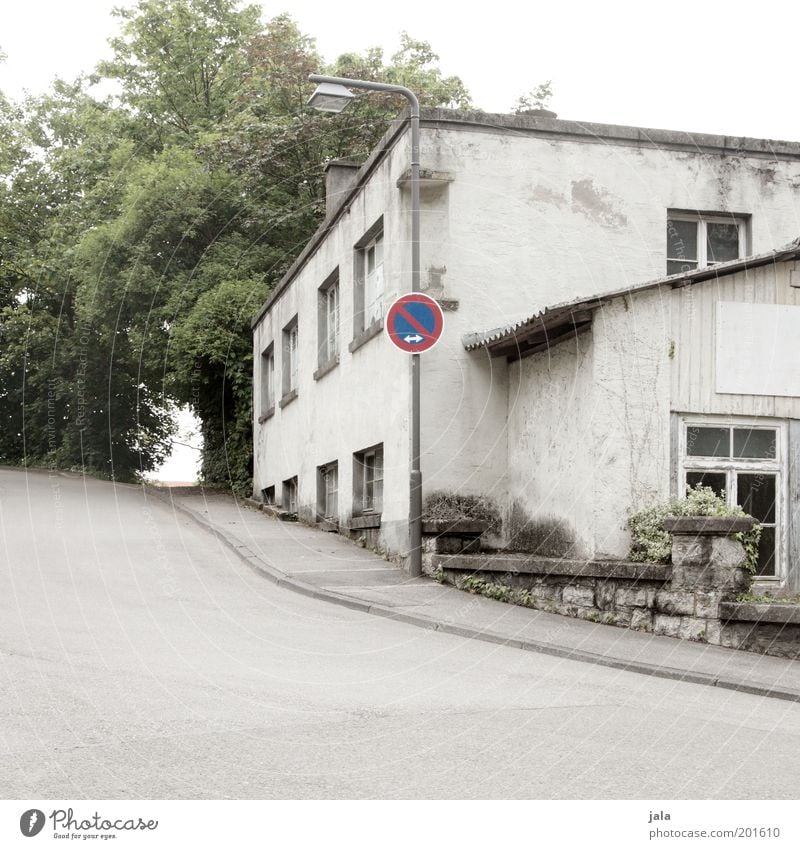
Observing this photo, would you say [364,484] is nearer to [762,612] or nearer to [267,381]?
[762,612]

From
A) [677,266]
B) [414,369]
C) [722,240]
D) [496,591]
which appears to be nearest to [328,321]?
[414,369]

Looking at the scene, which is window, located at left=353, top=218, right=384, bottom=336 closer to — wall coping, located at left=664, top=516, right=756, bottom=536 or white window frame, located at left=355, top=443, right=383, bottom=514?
white window frame, located at left=355, top=443, right=383, bottom=514

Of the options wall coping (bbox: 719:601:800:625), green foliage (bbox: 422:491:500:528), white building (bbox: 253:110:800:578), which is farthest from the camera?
green foliage (bbox: 422:491:500:528)

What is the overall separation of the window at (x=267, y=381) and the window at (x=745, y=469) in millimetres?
14906

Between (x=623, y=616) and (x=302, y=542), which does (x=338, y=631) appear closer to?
(x=623, y=616)

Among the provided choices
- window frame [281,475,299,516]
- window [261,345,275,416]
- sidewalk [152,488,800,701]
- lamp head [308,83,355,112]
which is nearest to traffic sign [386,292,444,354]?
lamp head [308,83,355,112]

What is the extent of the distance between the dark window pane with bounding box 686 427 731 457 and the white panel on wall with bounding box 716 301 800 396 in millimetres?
467

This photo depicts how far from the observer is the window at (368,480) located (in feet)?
58.0

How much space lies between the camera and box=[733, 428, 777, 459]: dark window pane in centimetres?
1324

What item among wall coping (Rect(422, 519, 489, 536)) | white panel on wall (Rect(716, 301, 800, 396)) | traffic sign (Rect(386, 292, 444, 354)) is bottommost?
wall coping (Rect(422, 519, 489, 536))

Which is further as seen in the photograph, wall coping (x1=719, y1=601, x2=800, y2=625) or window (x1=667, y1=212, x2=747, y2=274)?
window (x1=667, y1=212, x2=747, y2=274)

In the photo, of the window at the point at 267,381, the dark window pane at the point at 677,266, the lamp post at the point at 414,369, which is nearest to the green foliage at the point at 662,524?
the lamp post at the point at 414,369

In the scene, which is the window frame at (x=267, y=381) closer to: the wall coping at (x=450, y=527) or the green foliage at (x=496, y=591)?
the wall coping at (x=450, y=527)

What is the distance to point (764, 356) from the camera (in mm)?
13148
